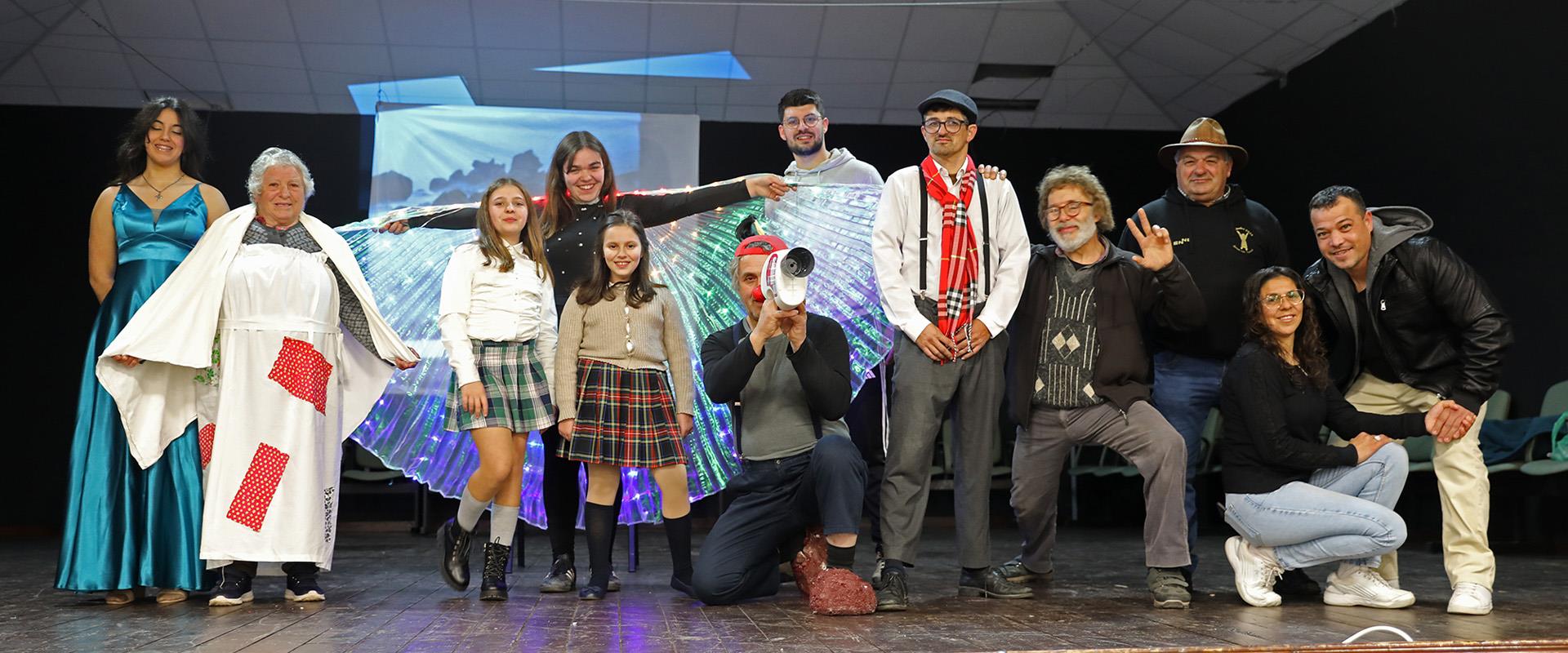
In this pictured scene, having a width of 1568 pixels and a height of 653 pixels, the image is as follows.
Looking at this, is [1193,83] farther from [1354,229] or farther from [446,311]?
[446,311]

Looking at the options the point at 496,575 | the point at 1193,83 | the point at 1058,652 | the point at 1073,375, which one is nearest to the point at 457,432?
the point at 496,575

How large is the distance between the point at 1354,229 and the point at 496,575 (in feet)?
8.99

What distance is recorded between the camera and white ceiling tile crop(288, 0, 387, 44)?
6.57 metres

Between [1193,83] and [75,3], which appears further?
[1193,83]

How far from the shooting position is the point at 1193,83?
7.46m

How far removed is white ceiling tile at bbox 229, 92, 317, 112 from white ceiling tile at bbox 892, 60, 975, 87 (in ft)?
11.9

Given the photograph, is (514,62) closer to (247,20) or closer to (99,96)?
(247,20)

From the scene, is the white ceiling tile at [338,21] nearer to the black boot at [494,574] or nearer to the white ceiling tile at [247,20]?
the white ceiling tile at [247,20]

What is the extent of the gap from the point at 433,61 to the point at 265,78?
1.09 metres

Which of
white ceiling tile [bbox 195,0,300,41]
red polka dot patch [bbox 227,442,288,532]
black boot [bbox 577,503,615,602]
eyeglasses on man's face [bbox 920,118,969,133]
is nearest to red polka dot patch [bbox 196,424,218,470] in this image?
red polka dot patch [bbox 227,442,288,532]

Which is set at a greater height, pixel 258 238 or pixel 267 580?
pixel 258 238

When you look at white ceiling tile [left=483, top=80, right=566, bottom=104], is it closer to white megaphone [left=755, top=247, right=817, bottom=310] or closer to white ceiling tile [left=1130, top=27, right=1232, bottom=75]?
white ceiling tile [left=1130, top=27, right=1232, bottom=75]

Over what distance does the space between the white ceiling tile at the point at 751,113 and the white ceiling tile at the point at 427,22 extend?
166 centimetres

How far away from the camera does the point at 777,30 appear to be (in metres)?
6.97
